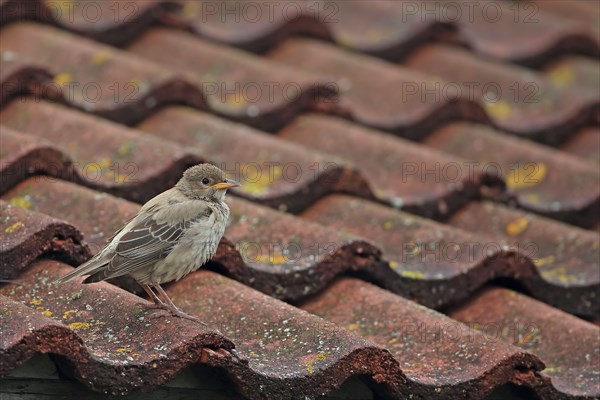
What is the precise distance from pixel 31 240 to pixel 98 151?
3.86 feet

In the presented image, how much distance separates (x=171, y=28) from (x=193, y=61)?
0.40 metres

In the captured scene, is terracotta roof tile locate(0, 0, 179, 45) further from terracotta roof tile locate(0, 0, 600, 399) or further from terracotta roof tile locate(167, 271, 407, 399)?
terracotta roof tile locate(167, 271, 407, 399)

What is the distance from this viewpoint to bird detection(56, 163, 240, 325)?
4.26 meters

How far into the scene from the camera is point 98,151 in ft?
17.2

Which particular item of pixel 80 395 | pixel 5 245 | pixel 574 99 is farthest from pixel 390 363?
pixel 574 99

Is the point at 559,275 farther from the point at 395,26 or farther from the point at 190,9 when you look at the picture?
the point at 190,9

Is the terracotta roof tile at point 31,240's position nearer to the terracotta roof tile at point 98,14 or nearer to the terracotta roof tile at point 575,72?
the terracotta roof tile at point 98,14

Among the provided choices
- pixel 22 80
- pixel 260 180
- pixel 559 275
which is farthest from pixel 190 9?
pixel 559 275

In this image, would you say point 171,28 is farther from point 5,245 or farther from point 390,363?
point 390,363

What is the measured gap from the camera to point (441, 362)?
4.21 m

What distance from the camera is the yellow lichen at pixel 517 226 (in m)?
5.47

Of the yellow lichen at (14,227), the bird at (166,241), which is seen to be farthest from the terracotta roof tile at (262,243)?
the yellow lichen at (14,227)

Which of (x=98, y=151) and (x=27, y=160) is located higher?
(x=27, y=160)

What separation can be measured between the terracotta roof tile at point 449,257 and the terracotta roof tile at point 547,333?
93 mm
